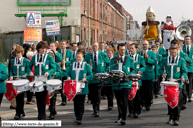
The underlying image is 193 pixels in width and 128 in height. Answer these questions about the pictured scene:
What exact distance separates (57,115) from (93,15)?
3335cm

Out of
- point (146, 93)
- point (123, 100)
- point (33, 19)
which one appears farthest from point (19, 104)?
point (33, 19)

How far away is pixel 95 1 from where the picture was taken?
4359 cm

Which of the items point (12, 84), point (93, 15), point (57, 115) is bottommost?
point (57, 115)

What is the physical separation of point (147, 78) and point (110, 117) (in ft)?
7.08

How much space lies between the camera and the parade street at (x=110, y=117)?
342 inches

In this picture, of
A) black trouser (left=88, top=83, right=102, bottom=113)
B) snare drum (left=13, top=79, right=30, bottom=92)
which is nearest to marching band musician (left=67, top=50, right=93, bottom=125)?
snare drum (left=13, top=79, right=30, bottom=92)

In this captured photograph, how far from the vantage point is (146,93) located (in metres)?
11.1

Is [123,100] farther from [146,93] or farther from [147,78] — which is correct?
[147,78]

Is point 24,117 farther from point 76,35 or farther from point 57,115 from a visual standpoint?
point 76,35

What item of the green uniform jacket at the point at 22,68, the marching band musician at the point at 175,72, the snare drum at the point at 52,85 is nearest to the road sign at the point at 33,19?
the green uniform jacket at the point at 22,68

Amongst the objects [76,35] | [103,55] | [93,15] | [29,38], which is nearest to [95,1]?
[93,15]

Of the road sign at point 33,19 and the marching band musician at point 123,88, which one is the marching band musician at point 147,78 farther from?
the road sign at point 33,19

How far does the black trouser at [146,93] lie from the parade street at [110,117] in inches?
11.5

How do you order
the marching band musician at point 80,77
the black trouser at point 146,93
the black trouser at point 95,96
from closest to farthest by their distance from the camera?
the marching band musician at point 80,77, the black trouser at point 95,96, the black trouser at point 146,93
